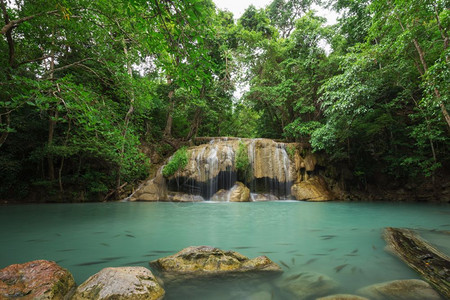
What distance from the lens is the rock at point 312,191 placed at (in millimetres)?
11470

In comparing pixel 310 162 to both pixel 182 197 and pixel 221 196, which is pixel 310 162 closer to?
pixel 221 196

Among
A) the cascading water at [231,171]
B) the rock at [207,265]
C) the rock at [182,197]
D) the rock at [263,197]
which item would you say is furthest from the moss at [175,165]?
the rock at [207,265]

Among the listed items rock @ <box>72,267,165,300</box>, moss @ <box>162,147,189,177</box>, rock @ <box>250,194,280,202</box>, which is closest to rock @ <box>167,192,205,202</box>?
moss @ <box>162,147,189,177</box>

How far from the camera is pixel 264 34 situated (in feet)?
58.9

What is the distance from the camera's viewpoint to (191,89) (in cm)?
285

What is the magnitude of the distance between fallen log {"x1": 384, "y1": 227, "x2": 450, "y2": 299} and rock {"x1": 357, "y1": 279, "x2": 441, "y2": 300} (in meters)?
0.10

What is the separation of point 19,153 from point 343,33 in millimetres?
19405

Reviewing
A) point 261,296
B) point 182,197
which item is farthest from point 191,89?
point 182,197

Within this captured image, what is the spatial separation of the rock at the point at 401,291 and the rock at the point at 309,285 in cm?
27

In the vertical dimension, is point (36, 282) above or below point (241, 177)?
below

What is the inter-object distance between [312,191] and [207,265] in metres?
10.7

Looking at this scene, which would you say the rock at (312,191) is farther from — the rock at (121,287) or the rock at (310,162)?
the rock at (121,287)

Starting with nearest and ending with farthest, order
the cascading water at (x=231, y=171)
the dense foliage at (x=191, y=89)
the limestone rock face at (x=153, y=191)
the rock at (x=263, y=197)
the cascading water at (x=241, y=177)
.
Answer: the dense foliage at (x=191, y=89)
the limestone rock face at (x=153, y=191)
the cascading water at (x=241, y=177)
the rock at (x=263, y=197)
the cascading water at (x=231, y=171)

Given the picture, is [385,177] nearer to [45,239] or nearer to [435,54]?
[435,54]
